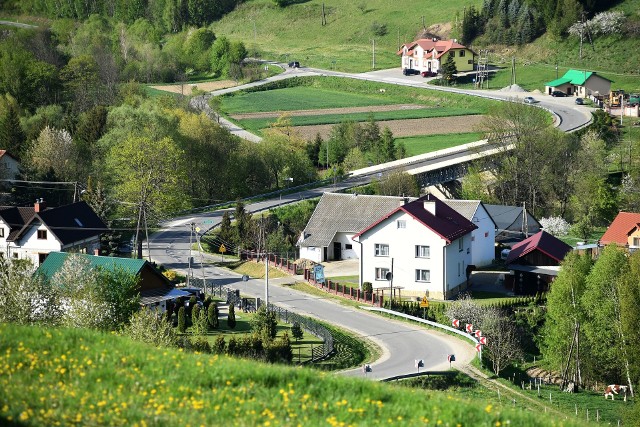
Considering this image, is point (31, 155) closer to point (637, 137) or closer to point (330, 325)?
point (330, 325)

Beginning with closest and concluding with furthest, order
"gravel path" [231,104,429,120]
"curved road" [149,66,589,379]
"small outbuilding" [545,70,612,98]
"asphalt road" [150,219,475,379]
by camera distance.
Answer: "asphalt road" [150,219,475,379] < "curved road" [149,66,589,379] < "small outbuilding" [545,70,612,98] < "gravel path" [231,104,429,120]

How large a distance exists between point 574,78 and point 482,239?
2246 inches

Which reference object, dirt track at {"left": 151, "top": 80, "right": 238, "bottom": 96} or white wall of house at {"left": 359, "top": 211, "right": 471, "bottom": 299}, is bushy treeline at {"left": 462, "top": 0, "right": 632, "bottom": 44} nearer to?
dirt track at {"left": 151, "top": 80, "right": 238, "bottom": 96}

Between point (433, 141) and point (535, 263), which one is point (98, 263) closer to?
point (535, 263)

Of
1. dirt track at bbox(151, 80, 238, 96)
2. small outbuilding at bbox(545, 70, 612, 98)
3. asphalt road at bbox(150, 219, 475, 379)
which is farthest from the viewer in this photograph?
dirt track at bbox(151, 80, 238, 96)

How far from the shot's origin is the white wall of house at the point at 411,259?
49594 mm

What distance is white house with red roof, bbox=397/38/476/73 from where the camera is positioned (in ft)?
403

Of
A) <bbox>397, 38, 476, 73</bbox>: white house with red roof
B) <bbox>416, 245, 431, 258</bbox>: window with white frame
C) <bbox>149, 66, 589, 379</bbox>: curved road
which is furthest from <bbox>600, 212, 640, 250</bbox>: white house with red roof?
<bbox>397, 38, 476, 73</bbox>: white house with red roof

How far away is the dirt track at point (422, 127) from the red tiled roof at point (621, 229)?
38.6 meters

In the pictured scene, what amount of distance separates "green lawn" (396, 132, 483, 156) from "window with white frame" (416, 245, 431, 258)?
3825 centimetres

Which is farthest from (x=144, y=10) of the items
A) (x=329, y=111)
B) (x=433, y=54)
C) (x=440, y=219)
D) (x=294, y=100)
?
(x=440, y=219)

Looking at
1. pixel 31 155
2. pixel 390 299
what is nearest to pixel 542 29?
pixel 31 155

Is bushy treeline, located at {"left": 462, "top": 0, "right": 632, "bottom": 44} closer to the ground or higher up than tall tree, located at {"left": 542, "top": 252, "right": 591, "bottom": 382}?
higher up

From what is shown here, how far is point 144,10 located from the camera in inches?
6393
